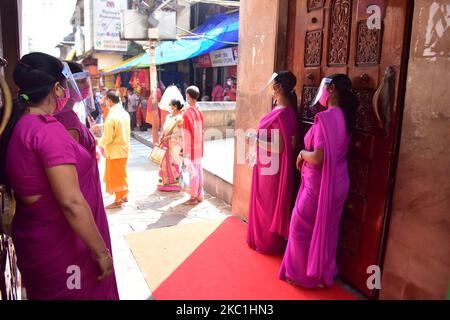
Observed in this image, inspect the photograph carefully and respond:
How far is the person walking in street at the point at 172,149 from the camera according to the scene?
235 inches

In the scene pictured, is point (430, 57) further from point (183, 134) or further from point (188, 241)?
point (183, 134)

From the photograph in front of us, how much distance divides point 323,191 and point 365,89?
86 cm

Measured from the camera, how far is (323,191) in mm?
2891

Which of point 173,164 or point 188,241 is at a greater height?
point 173,164

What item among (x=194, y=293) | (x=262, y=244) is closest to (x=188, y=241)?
(x=262, y=244)

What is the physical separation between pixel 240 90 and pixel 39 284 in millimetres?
3573

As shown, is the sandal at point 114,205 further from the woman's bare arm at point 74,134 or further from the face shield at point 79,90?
the woman's bare arm at point 74,134

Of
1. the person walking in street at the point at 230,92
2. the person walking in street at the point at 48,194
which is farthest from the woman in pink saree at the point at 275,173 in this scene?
the person walking in street at the point at 230,92

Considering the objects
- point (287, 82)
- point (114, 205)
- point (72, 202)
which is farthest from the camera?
point (114, 205)

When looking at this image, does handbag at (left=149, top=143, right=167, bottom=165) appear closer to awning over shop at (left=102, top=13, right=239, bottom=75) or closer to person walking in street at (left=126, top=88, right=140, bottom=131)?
awning over shop at (left=102, top=13, right=239, bottom=75)

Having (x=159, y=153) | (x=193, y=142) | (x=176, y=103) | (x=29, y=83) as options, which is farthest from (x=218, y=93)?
(x=29, y=83)

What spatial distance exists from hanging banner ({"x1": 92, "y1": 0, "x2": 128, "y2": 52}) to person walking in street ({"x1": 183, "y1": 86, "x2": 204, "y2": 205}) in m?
12.8

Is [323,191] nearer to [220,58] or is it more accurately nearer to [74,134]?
[74,134]
